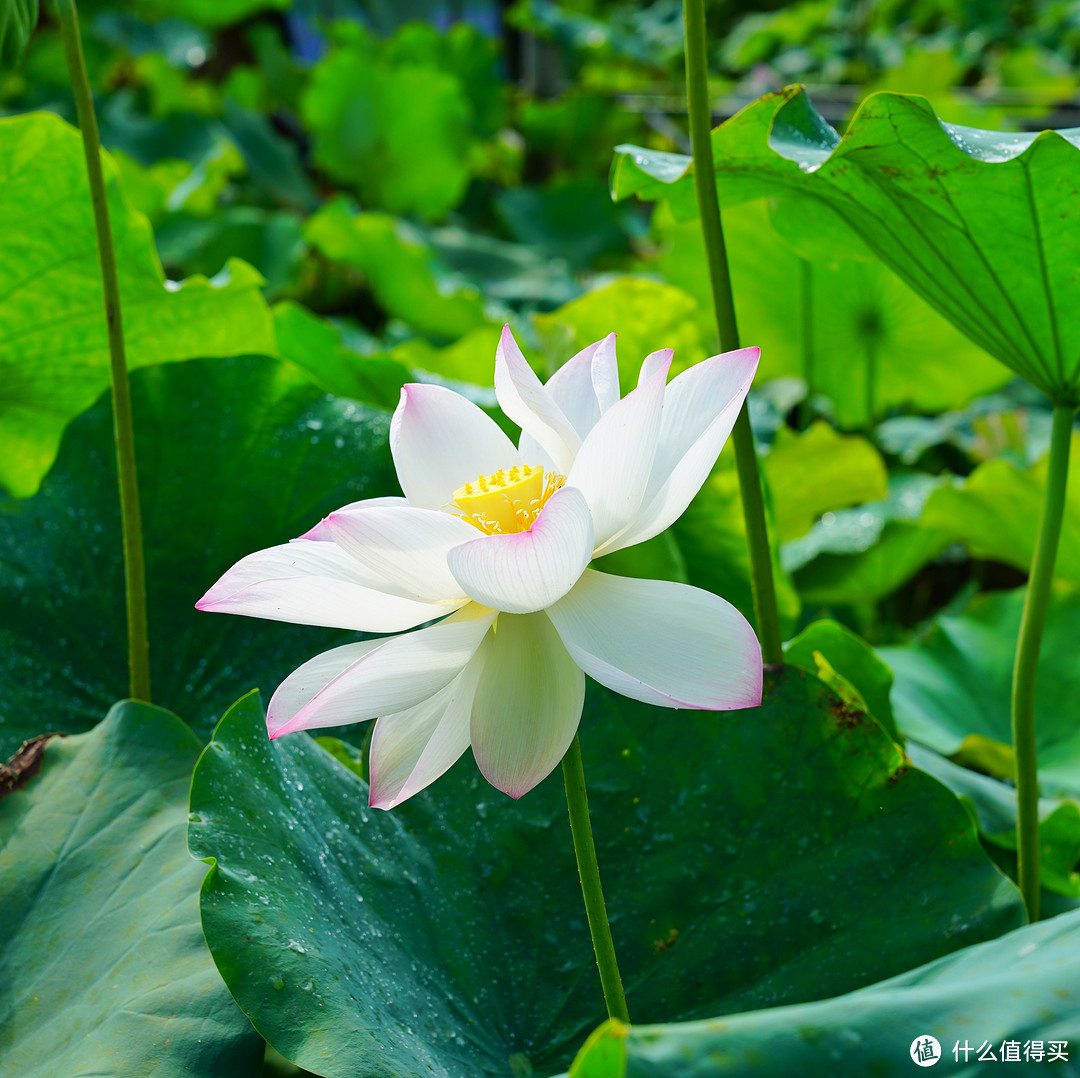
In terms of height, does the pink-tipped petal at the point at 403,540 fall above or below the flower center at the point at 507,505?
above

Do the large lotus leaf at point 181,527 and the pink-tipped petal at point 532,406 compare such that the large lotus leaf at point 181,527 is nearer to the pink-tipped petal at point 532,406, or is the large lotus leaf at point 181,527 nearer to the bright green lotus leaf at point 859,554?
the pink-tipped petal at point 532,406

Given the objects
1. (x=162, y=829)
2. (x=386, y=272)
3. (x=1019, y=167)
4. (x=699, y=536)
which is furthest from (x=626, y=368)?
(x=386, y=272)

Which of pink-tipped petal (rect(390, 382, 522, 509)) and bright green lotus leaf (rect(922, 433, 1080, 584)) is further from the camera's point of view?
bright green lotus leaf (rect(922, 433, 1080, 584))

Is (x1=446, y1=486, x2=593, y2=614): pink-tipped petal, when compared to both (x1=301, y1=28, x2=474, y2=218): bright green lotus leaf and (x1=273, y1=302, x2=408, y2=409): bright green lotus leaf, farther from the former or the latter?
(x1=301, y1=28, x2=474, y2=218): bright green lotus leaf

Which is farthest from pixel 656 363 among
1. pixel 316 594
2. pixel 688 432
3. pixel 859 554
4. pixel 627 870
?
pixel 859 554

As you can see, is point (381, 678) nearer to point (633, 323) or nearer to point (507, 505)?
point (507, 505)

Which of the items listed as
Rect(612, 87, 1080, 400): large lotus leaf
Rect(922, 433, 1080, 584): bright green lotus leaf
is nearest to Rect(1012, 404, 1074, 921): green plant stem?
Rect(612, 87, 1080, 400): large lotus leaf

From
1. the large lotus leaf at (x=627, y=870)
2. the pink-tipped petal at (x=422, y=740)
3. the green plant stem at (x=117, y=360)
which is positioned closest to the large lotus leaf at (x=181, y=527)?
the green plant stem at (x=117, y=360)
